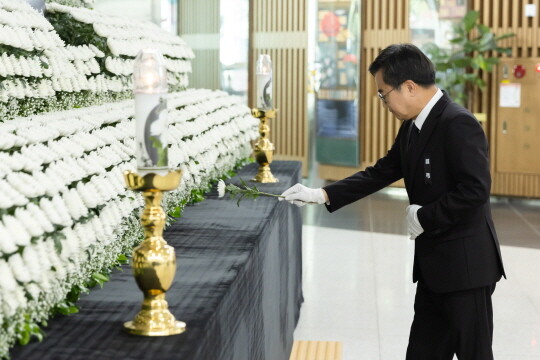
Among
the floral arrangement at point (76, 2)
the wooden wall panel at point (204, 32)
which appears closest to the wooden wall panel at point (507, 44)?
the wooden wall panel at point (204, 32)

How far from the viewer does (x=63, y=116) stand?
273 cm

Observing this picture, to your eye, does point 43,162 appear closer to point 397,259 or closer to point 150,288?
point 150,288

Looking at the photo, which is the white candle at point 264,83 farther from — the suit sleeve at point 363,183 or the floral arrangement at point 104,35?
the suit sleeve at point 363,183

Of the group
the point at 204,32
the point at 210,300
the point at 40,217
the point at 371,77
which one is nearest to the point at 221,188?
the point at 210,300

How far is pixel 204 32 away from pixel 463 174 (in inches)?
392

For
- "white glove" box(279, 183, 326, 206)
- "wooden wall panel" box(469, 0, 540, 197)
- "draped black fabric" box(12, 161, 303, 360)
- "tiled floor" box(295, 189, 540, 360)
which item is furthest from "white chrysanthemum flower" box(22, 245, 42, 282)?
"wooden wall panel" box(469, 0, 540, 197)

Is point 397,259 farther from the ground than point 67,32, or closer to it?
closer to it

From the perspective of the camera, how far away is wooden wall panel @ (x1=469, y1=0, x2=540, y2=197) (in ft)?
35.3

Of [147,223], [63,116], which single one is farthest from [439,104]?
[147,223]

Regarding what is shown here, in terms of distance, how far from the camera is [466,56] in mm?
11078

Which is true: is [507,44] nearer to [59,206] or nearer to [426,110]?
[426,110]

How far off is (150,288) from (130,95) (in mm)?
2230

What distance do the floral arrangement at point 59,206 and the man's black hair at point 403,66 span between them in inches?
33.0

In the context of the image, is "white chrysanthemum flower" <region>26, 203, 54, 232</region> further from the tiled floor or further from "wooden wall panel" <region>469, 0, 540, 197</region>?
"wooden wall panel" <region>469, 0, 540, 197</region>
